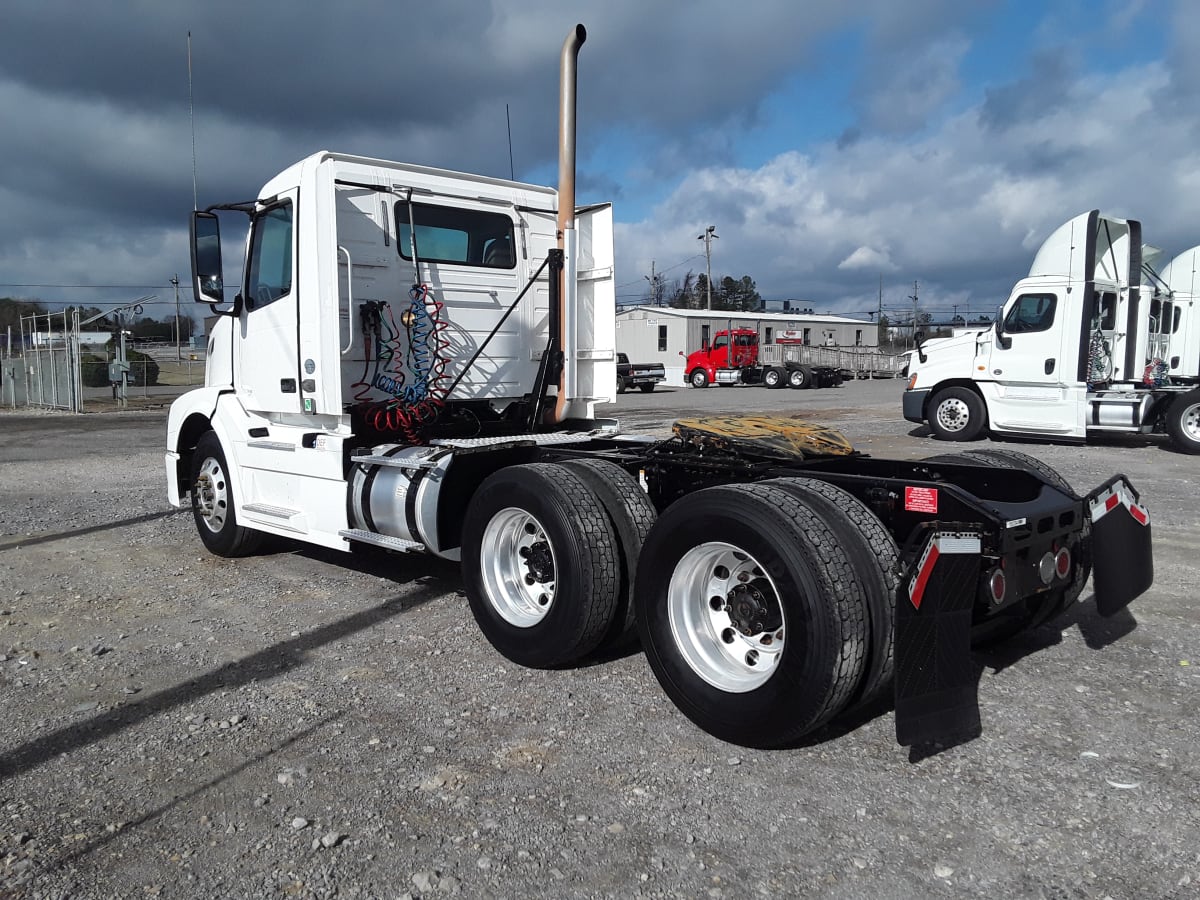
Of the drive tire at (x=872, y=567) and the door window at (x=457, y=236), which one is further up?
the door window at (x=457, y=236)

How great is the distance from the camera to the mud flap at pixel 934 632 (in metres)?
3.30

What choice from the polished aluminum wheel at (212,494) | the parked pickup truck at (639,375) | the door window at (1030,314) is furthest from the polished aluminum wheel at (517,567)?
the parked pickup truck at (639,375)

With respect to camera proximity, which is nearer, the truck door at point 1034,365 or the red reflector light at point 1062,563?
the red reflector light at point 1062,563

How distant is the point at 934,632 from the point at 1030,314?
530 inches

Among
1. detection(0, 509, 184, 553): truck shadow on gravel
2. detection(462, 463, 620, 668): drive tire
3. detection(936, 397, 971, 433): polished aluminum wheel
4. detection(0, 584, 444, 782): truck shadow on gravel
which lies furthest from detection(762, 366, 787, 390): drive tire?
detection(462, 463, 620, 668): drive tire

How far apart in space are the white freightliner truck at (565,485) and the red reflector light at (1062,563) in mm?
13

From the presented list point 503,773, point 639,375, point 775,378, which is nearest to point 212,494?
point 503,773

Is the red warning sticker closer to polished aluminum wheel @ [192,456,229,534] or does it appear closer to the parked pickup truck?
polished aluminum wheel @ [192,456,229,534]

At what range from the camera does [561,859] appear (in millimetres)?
2971

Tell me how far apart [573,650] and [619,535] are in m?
0.60

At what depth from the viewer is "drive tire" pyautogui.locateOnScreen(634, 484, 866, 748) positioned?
3.42m

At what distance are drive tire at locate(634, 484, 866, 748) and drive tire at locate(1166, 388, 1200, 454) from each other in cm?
1314

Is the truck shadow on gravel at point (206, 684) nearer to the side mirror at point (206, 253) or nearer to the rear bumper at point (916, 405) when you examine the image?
the side mirror at point (206, 253)

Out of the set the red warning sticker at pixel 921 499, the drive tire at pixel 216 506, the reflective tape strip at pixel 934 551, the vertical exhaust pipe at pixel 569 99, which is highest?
the vertical exhaust pipe at pixel 569 99
